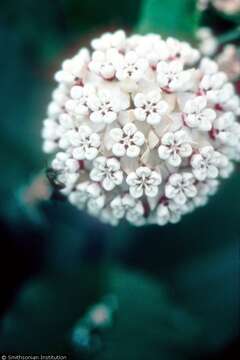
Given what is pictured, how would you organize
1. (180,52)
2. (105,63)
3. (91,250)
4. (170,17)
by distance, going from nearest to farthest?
(105,63) < (180,52) < (170,17) < (91,250)

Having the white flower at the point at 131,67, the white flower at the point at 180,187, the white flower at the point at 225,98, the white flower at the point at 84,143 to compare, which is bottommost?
the white flower at the point at 180,187

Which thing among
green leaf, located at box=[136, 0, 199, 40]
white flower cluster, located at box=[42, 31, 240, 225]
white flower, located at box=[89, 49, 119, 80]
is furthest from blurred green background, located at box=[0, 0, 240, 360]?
white flower, located at box=[89, 49, 119, 80]

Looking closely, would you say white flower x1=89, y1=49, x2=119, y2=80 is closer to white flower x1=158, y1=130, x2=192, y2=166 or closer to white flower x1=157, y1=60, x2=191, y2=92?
white flower x1=157, y1=60, x2=191, y2=92

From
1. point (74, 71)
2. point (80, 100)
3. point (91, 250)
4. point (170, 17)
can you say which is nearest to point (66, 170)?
point (80, 100)

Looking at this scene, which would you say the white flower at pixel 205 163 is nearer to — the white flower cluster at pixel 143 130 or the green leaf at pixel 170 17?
the white flower cluster at pixel 143 130

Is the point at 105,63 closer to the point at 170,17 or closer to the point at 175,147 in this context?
the point at 175,147

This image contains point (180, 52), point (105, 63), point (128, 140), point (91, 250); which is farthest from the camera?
point (91, 250)

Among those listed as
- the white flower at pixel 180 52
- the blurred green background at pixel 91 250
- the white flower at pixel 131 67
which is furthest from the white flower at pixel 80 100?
the blurred green background at pixel 91 250
